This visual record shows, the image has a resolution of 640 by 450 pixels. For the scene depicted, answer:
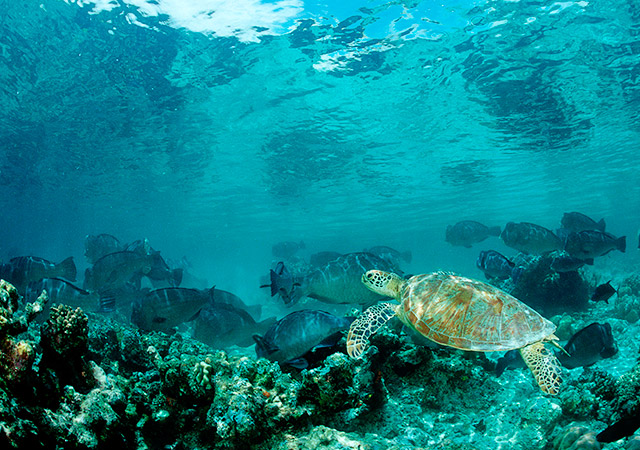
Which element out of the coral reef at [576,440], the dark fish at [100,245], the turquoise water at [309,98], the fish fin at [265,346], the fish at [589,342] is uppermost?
the turquoise water at [309,98]

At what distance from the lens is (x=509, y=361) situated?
572 cm

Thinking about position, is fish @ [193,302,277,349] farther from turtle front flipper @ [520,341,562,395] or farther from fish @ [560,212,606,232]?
fish @ [560,212,606,232]

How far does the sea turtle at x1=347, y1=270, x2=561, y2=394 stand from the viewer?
154 inches

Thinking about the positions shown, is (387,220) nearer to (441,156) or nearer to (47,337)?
(441,156)

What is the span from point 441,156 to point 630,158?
1706 cm

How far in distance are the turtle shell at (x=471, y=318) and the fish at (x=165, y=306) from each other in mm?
3831

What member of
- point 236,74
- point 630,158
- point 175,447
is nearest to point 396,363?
point 175,447

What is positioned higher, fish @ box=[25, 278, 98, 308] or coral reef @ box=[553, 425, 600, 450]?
fish @ box=[25, 278, 98, 308]

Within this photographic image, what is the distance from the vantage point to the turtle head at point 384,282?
17.1ft

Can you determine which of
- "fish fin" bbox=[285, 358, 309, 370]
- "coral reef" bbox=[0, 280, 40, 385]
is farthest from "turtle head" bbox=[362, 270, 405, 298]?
"coral reef" bbox=[0, 280, 40, 385]

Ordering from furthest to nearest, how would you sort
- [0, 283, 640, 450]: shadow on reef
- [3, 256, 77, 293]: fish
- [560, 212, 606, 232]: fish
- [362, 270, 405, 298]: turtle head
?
[560, 212, 606, 232]: fish < [3, 256, 77, 293]: fish < [362, 270, 405, 298]: turtle head < [0, 283, 640, 450]: shadow on reef

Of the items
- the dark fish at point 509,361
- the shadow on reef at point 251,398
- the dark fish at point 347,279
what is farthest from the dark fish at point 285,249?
the dark fish at point 509,361

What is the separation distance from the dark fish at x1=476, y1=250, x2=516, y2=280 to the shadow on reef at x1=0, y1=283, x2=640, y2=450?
3.57 metres

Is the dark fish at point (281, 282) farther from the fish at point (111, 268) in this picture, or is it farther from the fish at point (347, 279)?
the fish at point (111, 268)
